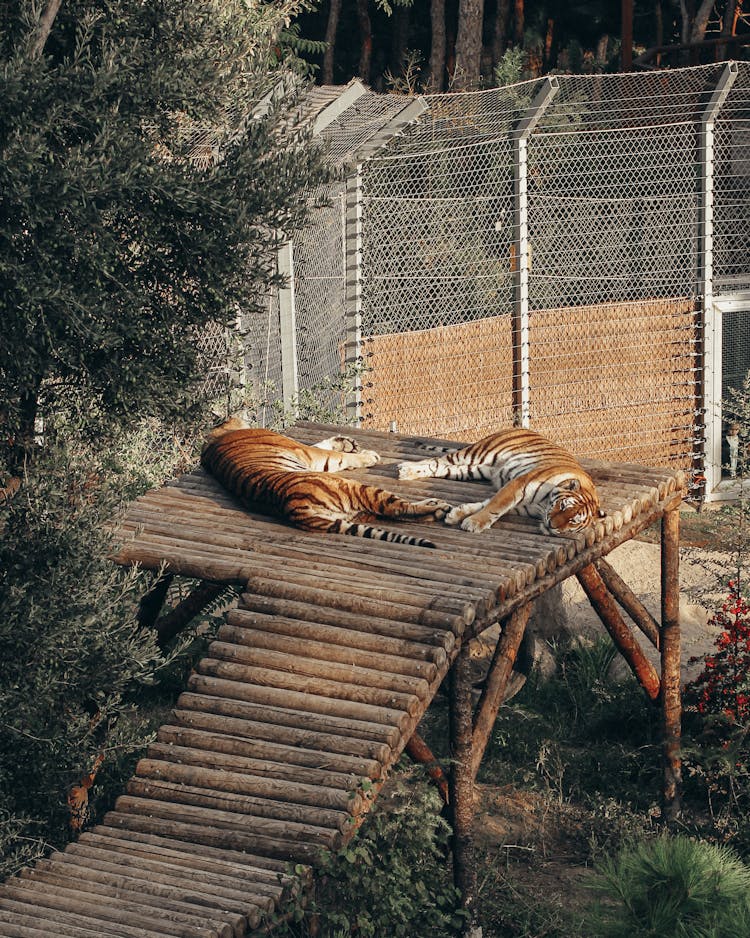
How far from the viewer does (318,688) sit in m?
5.21

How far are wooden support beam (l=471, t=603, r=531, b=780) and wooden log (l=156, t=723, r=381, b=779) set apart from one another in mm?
1046

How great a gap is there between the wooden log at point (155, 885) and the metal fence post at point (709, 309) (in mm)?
8456

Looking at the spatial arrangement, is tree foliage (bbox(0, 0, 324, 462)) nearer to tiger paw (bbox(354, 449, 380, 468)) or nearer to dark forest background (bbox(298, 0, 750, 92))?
tiger paw (bbox(354, 449, 380, 468))

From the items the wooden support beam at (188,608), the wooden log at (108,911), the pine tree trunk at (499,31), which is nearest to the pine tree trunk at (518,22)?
the pine tree trunk at (499,31)

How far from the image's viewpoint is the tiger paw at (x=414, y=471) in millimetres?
7207

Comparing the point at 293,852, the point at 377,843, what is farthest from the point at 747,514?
the point at 293,852

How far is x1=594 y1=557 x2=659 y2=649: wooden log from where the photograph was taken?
734 cm

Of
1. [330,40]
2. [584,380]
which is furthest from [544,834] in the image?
[330,40]

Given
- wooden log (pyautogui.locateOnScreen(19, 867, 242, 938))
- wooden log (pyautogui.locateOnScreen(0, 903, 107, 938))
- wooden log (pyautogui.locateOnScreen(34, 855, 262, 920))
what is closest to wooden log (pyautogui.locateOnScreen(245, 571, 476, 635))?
wooden log (pyautogui.locateOnScreen(34, 855, 262, 920))

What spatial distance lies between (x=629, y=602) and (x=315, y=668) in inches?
103

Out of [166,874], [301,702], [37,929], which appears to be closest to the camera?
[37,929]

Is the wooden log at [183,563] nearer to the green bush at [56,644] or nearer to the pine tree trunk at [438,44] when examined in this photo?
the green bush at [56,644]

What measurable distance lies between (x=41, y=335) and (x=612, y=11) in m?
18.8

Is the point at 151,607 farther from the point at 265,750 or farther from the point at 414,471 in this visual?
the point at 265,750
